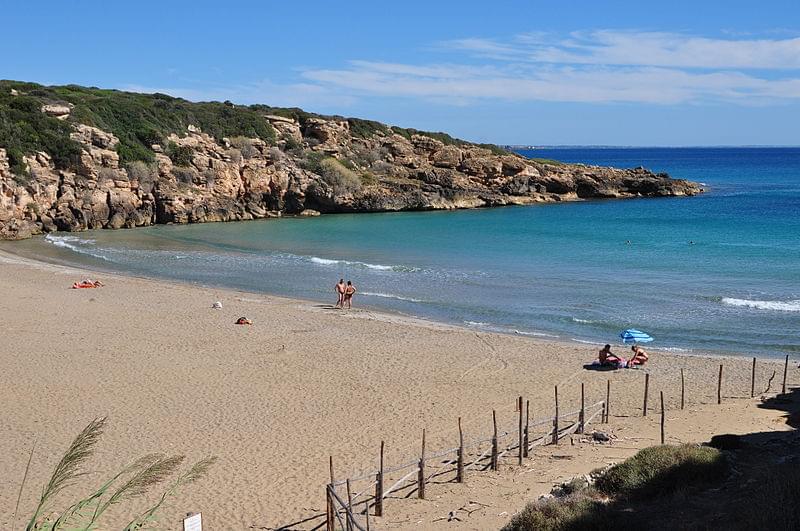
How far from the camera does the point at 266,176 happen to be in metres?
60.8

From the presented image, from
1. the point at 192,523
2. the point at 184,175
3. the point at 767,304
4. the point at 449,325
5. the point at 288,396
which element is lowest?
the point at 288,396

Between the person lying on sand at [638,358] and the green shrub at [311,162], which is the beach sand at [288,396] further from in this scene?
the green shrub at [311,162]

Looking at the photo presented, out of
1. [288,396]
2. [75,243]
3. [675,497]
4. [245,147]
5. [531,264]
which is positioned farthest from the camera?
[245,147]

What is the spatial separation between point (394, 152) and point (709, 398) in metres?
58.2

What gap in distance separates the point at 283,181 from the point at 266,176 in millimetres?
1434

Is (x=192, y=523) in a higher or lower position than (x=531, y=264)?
higher

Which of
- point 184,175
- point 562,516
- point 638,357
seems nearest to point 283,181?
point 184,175

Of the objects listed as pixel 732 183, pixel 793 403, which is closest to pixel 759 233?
pixel 793 403

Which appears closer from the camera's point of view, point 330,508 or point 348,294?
point 330,508

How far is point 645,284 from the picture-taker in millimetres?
31672

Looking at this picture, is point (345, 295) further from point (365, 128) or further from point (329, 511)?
point (365, 128)

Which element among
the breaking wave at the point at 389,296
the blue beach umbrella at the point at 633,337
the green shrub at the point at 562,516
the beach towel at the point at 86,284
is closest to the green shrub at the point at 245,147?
the beach towel at the point at 86,284

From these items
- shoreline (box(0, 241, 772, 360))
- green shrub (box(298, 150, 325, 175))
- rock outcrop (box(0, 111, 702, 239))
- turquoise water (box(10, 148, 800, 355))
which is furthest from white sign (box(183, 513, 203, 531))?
green shrub (box(298, 150, 325, 175))

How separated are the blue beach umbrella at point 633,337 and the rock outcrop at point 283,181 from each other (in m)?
37.0
